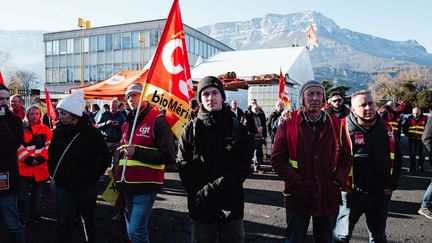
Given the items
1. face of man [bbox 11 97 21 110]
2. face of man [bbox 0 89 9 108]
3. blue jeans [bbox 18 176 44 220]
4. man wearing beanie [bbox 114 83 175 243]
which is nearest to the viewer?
man wearing beanie [bbox 114 83 175 243]

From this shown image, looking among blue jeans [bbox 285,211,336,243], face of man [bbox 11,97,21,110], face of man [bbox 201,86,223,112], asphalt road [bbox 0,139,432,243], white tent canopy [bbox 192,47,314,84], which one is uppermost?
white tent canopy [bbox 192,47,314,84]

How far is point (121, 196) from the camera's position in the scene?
13.2 feet

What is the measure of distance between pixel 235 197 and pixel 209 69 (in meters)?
17.9

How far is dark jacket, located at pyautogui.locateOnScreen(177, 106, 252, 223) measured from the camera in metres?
2.94

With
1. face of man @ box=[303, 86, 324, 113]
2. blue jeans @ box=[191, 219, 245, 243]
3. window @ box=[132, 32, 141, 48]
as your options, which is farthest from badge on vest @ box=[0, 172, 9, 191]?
window @ box=[132, 32, 141, 48]

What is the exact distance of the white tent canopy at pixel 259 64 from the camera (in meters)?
19.2

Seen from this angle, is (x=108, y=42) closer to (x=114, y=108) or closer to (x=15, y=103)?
(x=114, y=108)

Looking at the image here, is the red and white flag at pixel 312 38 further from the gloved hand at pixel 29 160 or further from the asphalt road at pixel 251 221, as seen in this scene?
the gloved hand at pixel 29 160

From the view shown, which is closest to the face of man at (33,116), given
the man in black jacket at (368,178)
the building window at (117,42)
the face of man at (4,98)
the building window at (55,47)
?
the face of man at (4,98)

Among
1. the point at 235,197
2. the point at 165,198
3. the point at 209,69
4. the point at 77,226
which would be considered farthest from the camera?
the point at 209,69

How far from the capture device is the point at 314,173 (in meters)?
3.24

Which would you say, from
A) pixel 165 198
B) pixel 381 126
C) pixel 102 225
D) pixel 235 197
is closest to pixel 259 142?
pixel 165 198

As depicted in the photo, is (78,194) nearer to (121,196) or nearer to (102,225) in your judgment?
(121,196)

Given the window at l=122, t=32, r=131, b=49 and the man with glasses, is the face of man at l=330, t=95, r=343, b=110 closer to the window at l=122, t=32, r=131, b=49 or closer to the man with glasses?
the man with glasses
